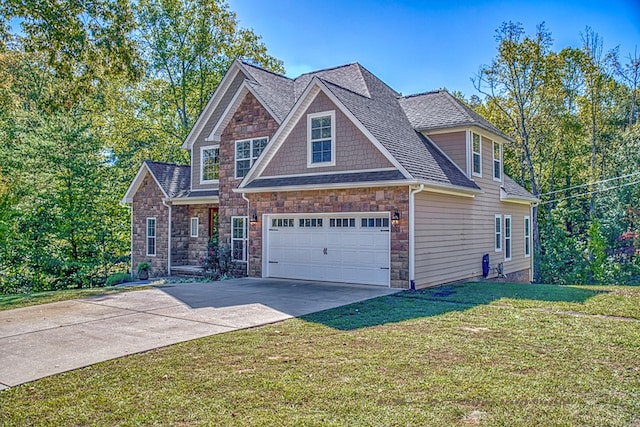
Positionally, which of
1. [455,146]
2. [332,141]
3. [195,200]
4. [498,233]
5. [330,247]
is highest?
[455,146]

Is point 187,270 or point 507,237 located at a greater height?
point 507,237

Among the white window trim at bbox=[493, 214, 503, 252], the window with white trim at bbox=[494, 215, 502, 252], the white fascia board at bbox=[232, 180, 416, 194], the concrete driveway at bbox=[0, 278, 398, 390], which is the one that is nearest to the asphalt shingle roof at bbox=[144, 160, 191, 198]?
the white fascia board at bbox=[232, 180, 416, 194]

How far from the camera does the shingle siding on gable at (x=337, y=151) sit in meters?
12.6

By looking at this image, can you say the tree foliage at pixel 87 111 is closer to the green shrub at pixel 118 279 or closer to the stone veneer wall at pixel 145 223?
the stone veneer wall at pixel 145 223

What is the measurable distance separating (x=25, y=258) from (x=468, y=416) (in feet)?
60.6

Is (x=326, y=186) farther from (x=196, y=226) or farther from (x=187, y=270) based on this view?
(x=196, y=226)

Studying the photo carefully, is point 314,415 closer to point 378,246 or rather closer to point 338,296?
point 338,296

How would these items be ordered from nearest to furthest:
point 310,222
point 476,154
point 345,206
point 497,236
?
1. point 345,206
2. point 310,222
3. point 476,154
4. point 497,236

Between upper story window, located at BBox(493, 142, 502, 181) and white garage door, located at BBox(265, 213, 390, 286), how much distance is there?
22.1ft

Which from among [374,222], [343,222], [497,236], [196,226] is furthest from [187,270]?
[497,236]

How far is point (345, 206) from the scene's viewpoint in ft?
42.8

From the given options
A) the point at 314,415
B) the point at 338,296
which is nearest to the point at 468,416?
the point at 314,415

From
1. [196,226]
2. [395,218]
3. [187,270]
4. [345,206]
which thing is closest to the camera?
[395,218]

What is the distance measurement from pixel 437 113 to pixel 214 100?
8.14 metres
